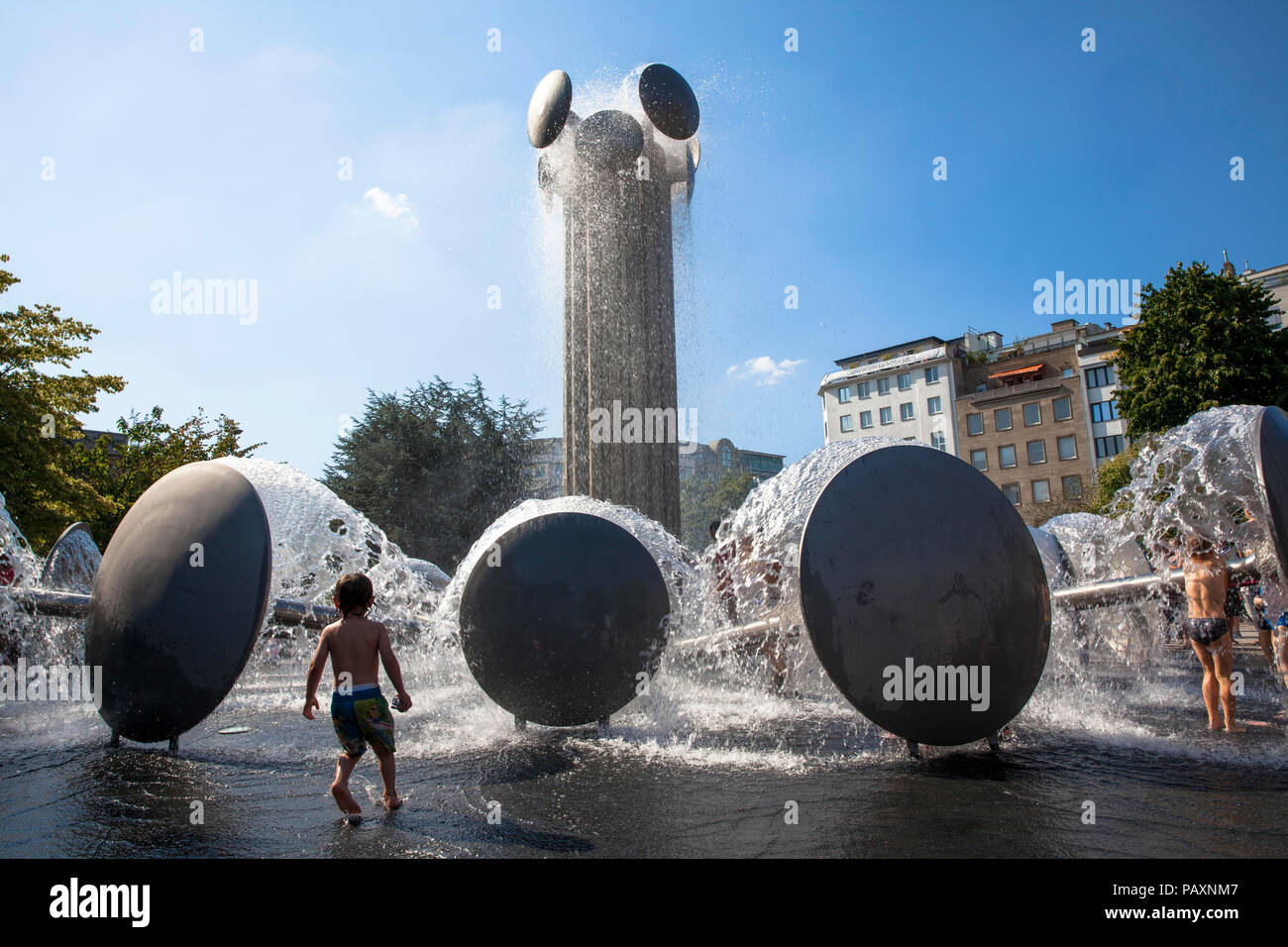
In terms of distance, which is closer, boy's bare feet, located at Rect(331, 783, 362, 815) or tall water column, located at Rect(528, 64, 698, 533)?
boy's bare feet, located at Rect(331, 783, 362, 815)

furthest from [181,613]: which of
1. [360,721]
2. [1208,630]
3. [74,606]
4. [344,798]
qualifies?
[1208,630]

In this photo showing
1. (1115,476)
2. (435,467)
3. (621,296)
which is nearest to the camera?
(621,296)

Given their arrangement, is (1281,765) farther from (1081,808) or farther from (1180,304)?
(1180,304)

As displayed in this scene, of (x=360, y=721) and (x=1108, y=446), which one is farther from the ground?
(x=1108, y=446)

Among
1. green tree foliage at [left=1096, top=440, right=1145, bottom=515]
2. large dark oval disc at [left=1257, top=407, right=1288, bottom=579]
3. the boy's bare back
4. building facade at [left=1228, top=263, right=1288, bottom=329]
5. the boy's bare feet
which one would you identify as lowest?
the boy's bare feet

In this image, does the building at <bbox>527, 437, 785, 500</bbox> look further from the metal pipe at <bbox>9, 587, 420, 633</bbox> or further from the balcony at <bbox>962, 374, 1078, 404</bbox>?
the balcony at <bbox>962, 374, 1078, 404</bbox>

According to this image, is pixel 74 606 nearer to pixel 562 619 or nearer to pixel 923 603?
pixel 562 619

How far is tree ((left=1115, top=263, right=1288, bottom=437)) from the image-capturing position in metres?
25.5

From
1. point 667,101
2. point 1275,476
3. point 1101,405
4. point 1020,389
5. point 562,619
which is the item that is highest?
point 1020,389

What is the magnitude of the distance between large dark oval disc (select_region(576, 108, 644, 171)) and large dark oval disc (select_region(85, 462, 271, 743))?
12.0 metres

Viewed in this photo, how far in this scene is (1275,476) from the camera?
5309 mm

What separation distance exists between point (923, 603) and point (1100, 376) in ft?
186

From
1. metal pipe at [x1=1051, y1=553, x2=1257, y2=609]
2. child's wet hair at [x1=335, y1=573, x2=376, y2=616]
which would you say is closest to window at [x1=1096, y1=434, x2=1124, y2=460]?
metal pipe at [x1=1051, y1=553, x2=1257, y2=609]
